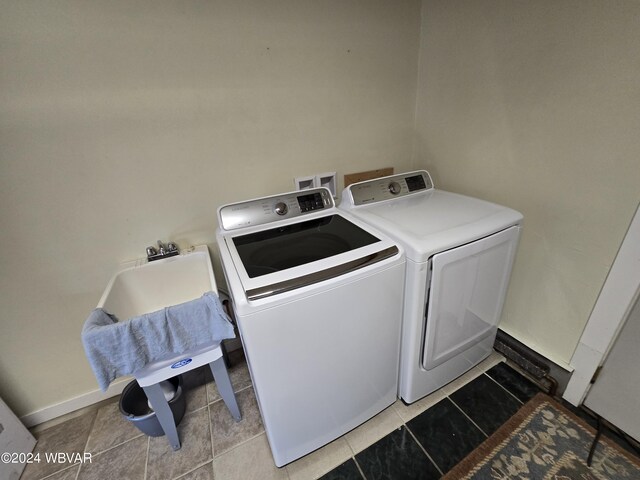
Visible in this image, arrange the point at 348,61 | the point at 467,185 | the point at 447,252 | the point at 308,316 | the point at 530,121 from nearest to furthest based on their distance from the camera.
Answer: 1. the point at 308,316
2. the point at 447,252
3. the point at 530,121
4. the point at 348,61
5. the point at 467,185

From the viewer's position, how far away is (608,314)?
1.22 m

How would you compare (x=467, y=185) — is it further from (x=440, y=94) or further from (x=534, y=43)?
(x=534, y=43)

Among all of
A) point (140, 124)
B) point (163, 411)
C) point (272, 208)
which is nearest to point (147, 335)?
point (163, 411)

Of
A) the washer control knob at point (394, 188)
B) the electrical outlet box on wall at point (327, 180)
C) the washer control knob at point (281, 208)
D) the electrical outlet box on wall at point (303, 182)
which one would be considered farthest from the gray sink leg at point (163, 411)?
the washer control knob at point (394, 188)

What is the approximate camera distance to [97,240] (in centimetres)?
135

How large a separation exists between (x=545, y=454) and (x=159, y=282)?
204 centimetres

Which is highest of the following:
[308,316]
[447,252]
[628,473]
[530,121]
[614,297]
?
[530,121]

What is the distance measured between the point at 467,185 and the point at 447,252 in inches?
32.8

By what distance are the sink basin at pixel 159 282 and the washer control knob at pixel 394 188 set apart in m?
1.10

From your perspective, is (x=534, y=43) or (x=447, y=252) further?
(x=534, y=43)

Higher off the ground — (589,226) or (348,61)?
(348,61)

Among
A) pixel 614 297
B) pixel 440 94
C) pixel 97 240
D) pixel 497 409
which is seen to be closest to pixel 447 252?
pixel 614 297

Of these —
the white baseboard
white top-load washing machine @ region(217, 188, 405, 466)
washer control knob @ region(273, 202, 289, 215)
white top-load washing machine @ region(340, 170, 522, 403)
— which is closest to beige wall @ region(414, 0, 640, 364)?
white top-load washing machine @ region(340, 170, 522, 403)

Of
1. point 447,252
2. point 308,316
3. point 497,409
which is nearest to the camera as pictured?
point 308,316
